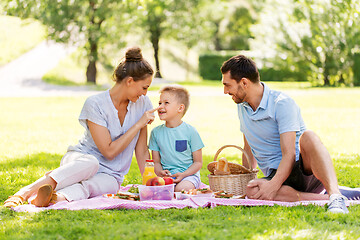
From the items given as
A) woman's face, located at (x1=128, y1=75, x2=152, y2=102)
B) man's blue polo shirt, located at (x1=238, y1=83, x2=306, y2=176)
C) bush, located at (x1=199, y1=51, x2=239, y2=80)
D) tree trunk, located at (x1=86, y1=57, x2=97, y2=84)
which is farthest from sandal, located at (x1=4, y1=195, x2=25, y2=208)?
bush, located at (x1=199, y1=51, x2=239, y2=80)

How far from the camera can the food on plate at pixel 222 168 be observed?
15.4ft

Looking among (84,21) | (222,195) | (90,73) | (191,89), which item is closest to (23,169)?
(222,195)

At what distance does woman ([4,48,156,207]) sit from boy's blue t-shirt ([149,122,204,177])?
176 millimetres

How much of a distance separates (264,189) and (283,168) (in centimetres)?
25

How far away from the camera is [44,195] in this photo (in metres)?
4.09

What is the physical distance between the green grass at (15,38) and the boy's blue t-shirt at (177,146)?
22953 mm

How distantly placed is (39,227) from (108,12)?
816 inches

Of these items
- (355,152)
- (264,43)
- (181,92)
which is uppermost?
(264,43)

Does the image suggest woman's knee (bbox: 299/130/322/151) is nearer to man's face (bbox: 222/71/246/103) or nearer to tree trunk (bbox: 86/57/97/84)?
man's face (bbox: 222/71/246/103)

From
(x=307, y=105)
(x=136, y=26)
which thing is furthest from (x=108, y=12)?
(x=307, y=105)

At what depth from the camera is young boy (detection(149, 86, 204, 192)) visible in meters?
5.00

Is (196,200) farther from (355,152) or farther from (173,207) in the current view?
(355,152)

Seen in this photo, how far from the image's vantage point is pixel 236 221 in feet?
12.0

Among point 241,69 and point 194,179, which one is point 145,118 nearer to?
point 194,179
